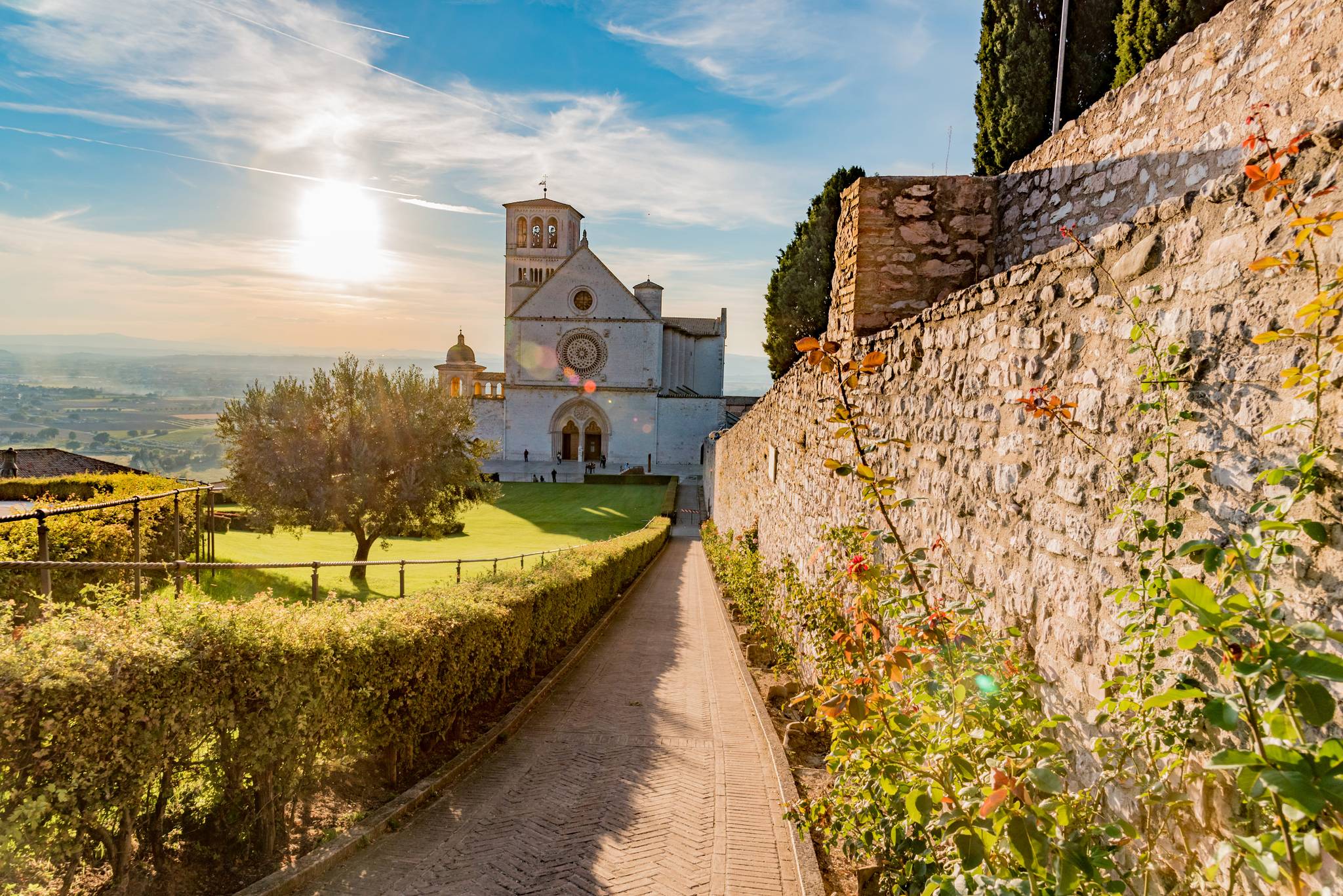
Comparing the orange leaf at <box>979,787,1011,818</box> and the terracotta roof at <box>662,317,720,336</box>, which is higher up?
the terracotta roof at <box>662,317,720,336</box>

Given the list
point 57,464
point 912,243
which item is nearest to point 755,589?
point 912,243

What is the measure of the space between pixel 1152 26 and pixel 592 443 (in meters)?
46.9

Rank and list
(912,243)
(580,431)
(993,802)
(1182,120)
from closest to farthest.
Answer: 1. (993,802)
2. (1182,120)
3. (912,243)
4. (580,431)

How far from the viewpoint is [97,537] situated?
891 cm

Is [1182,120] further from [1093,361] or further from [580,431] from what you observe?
[580,431]

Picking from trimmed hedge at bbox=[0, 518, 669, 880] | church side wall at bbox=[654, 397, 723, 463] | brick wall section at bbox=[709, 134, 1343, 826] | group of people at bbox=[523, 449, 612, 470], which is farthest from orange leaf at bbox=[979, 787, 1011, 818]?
church side wall at bbox=[654, 397, 723, 463]

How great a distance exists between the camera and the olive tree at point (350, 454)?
62.5 ft

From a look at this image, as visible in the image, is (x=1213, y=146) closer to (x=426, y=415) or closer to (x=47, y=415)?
(x=426, y=415)

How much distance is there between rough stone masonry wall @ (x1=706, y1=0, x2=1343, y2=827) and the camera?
6.71 feet

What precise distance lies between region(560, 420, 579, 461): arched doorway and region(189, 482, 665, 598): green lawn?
9.81m

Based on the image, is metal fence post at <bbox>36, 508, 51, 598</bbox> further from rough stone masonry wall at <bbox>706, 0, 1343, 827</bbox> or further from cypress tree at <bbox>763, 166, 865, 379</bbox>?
cypress tree at <bbox>763, 166, 865, 379</bbox>

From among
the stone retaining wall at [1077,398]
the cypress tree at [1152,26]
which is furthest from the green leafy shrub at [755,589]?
the cypress tree at [1152,26]

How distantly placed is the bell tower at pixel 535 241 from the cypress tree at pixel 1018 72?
1892 inches

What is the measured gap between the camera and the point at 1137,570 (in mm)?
2400
